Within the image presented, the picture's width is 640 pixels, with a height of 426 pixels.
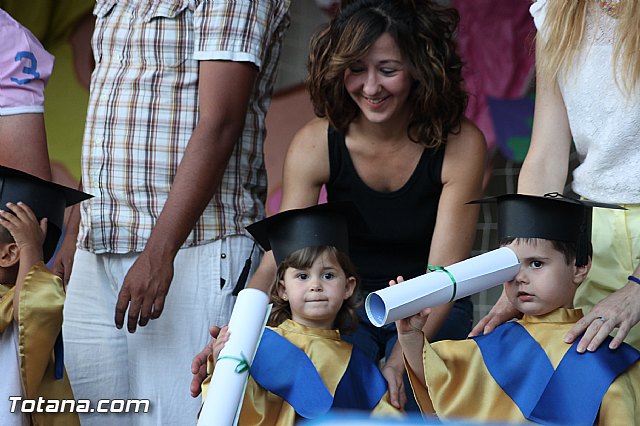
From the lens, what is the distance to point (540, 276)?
2.72 meters

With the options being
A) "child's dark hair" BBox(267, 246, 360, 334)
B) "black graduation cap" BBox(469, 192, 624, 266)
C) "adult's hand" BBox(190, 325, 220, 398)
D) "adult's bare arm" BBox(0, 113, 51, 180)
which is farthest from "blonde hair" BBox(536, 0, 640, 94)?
"adult's bare arm" BBox(0, 113, 51, 180)

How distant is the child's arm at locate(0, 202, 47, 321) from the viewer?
311 cm

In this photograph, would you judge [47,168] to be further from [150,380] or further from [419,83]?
[419,83]

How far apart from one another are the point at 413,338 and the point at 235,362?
467 millimetres

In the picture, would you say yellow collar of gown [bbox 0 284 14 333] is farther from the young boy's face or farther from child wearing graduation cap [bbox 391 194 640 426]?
the young boy's face

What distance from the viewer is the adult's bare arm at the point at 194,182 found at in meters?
3.11

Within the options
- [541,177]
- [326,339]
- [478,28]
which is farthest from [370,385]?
[478,28]

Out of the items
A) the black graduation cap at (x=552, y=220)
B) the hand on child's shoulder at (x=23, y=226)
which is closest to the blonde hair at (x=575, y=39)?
the black graduation cap at (x=552, y=220)

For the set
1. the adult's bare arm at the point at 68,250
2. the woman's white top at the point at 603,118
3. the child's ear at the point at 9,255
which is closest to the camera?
the woman's white top at the point at 603,118

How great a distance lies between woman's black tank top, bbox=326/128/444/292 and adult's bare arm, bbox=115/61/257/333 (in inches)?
13.1

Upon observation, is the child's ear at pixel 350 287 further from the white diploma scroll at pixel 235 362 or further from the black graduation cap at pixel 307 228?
the white diploma scroll at pixel 235 362

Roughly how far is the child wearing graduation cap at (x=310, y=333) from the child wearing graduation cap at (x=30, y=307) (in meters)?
0.63

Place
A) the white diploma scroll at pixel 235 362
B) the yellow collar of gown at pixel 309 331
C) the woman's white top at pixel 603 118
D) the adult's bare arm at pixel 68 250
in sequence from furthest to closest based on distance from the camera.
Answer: the adult's bare arm at pixel 68 250
the yellow collar of gown at pixel 309 331
the woman's white top at pixel 603 118
the white diploma scroll at pixel 235 362

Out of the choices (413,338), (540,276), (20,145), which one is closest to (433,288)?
(413,338)
